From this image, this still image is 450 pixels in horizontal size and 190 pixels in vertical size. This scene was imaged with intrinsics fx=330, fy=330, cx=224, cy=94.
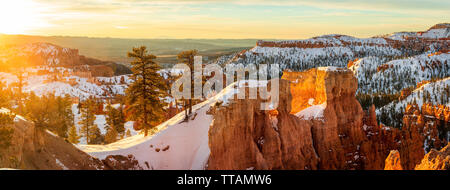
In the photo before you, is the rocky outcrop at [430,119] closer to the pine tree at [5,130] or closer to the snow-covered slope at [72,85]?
the pine tree at [5,130]

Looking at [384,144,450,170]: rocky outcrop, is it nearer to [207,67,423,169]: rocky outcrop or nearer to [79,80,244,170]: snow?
[207,67,423,169]: rocky outcrop

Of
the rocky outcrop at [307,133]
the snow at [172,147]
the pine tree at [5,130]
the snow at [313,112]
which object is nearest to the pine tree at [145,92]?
the snow at [172,147]

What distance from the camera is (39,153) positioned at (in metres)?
18.4

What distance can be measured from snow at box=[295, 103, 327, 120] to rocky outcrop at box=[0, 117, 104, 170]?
58.8 ft

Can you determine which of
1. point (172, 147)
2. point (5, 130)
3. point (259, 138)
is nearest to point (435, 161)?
point (259, 138)

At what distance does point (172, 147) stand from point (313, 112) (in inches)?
532

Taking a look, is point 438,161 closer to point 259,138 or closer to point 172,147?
point 259,138

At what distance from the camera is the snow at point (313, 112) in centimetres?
3049

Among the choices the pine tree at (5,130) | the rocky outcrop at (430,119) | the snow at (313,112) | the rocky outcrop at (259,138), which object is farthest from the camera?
the rocky outcrop at (430,119)

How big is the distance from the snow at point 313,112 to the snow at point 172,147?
24.2ft

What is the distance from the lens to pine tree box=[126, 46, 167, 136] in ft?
94.2
